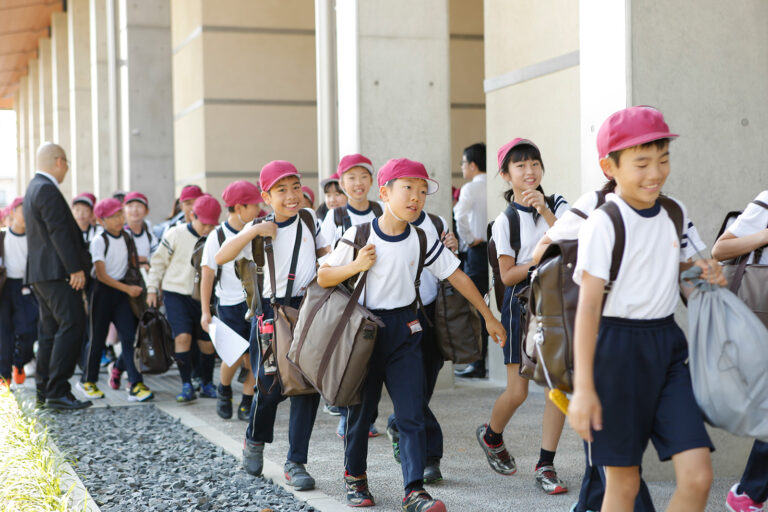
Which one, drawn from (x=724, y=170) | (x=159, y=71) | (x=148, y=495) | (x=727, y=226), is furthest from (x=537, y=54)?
(x=159, y=71)

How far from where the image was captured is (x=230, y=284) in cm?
758

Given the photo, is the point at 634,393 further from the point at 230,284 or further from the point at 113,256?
the point at 113,256

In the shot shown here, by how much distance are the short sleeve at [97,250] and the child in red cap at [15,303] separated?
4.33 feet

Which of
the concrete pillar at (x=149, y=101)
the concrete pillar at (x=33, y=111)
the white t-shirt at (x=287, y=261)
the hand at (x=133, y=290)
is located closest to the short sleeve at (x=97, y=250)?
the hand at (x=133, y=290)

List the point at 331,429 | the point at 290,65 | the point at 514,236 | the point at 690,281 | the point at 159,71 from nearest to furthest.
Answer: the point at 690,281
the point at 514,236
the point at 331,429
the point at 290,65
the point at 159,71

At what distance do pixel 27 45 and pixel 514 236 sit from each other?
1399 inches

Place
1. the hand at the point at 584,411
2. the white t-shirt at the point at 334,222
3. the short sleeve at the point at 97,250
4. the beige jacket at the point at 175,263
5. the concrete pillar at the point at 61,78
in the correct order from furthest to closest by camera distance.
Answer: the concrete pillar at the point at 61,78
the short sleeve at the point at 97,250
the beige jacket at the point at 175,263
the white t-shirt at the point at 334,222
the hand at the point at 584,411

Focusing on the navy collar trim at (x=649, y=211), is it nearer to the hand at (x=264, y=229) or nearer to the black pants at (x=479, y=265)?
the hand at (x=264, y=229)

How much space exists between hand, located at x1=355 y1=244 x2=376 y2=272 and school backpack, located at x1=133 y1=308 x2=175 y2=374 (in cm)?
469

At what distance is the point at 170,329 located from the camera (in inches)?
360

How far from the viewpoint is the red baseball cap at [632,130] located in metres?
3.31

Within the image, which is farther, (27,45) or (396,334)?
(27,45)

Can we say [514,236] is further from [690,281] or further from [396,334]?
[690,281]

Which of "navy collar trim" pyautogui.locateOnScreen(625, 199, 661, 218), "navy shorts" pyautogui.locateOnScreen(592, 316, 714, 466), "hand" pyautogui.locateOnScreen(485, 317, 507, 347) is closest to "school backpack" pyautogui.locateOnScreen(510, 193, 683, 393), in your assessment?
"navy collar trim" pyautogui.locateOnScreen(625, 199, 661, 218)
